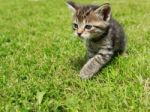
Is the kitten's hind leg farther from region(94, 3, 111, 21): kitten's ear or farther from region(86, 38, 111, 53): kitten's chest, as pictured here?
region(94, 3, 111, 21): kitten's ear

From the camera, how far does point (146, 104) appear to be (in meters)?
5.08

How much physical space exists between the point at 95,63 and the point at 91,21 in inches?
29.6

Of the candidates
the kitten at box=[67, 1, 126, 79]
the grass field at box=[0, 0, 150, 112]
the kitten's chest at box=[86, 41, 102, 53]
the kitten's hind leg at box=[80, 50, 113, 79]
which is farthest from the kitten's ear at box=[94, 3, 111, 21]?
the grass field at box=[0, 0, 150, 112]

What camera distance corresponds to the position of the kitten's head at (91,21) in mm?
6539

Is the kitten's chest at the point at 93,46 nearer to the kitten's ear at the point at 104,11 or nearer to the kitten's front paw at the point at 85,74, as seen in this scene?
the kitten's ear at the point at 104,11

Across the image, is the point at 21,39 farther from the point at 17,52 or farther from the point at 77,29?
the point at 77,29

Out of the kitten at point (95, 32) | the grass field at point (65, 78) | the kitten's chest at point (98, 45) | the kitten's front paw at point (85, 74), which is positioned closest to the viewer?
the grass field at point (65, 78)

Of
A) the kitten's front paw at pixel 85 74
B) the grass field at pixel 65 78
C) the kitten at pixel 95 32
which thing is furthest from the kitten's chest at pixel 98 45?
the kitten's front paw at pixel 85 74

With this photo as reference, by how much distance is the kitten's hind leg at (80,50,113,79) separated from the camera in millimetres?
6484

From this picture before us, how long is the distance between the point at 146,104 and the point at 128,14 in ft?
33.4

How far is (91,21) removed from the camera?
6.57 metres

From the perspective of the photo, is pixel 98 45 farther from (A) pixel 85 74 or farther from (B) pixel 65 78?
(B) pixel 65 78

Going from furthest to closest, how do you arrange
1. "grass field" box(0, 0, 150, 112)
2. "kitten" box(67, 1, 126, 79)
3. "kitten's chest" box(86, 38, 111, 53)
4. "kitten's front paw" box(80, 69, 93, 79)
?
1. "kitten's chest" box(86, 38, 111, 53)
2. "kitten" box(67, 1, 126, 79)
3. "kitten's front paw" box(80, 69, 93, 79)
4. "grass field" box(0, 0, 150, 112)

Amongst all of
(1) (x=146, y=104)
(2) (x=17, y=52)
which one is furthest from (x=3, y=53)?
(1) (x=146, y=104)
